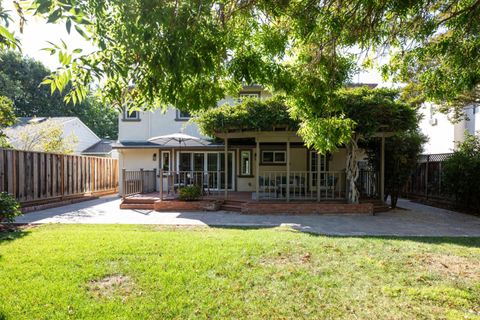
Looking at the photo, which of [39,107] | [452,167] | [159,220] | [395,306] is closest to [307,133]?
[395,306]

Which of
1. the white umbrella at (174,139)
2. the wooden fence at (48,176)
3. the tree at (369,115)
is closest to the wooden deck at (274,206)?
the tree at (369,115)

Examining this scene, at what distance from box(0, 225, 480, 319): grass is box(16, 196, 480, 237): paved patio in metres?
1.66

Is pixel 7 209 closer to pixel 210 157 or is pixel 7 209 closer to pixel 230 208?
pixel 230 208

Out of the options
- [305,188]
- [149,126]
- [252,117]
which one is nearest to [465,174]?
[305,188]

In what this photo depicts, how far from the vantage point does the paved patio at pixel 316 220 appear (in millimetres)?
8484

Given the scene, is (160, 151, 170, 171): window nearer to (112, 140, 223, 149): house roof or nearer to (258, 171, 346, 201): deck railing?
(112, 140, 223, 149): house roof

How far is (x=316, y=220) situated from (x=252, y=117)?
13.2 feet

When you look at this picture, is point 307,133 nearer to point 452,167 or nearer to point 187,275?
point 187,275

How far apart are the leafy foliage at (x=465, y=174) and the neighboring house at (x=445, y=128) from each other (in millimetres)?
2728

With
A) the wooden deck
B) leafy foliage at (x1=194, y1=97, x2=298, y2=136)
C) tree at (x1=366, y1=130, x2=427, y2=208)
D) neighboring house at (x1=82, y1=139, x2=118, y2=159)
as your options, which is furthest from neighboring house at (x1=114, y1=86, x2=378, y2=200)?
neighboring house at (x1=82, y1=139, x2=118, y2=159)

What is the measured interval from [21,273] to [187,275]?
238 cm

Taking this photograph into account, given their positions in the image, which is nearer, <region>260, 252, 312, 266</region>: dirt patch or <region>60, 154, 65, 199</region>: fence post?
<region>260, 252, 312, 266</region>: dirt patch

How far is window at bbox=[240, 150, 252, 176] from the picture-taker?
55.8 ft

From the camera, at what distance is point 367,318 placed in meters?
3.45
